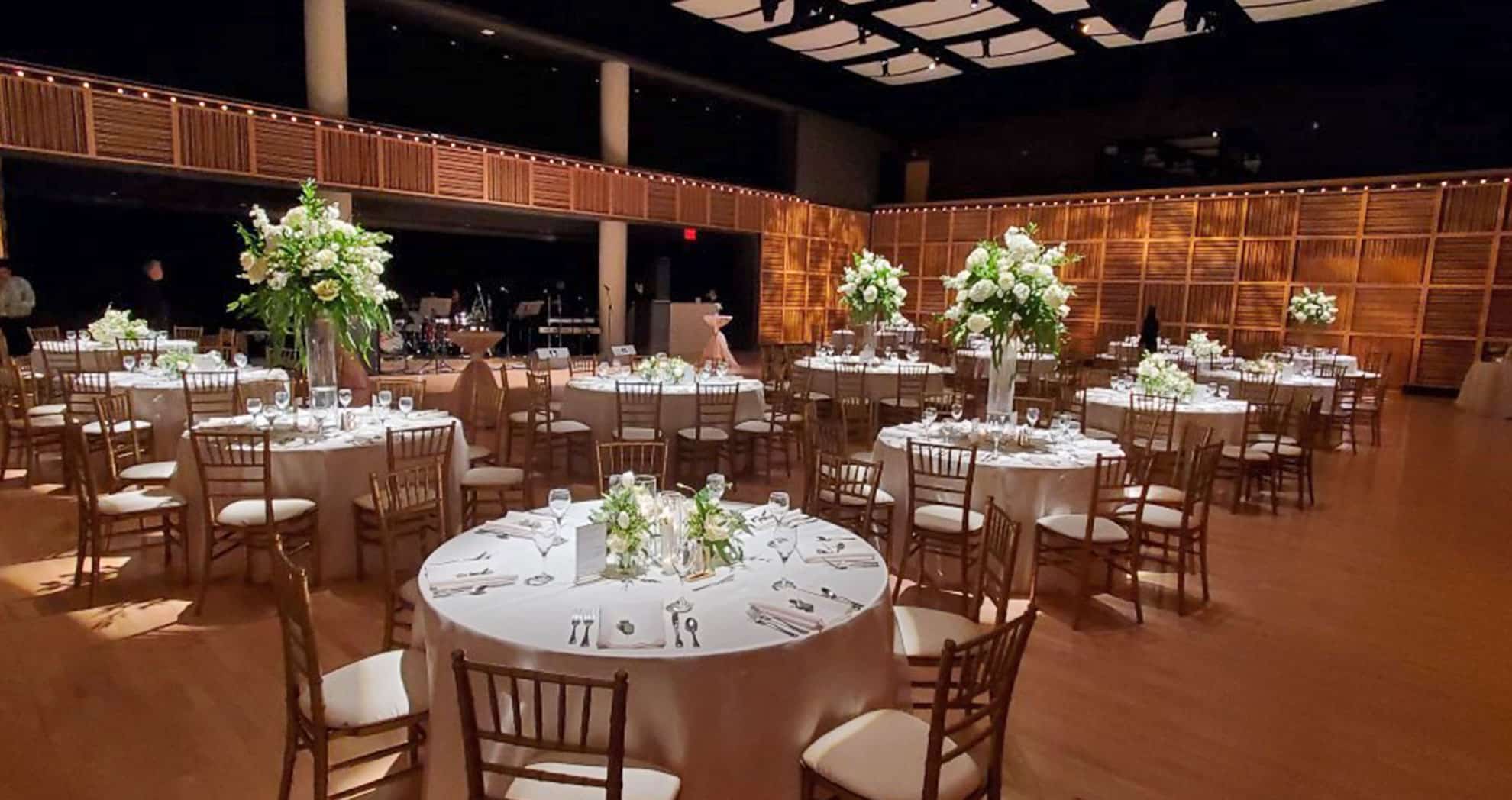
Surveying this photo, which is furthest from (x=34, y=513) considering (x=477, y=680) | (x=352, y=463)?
(x=477, y=680)

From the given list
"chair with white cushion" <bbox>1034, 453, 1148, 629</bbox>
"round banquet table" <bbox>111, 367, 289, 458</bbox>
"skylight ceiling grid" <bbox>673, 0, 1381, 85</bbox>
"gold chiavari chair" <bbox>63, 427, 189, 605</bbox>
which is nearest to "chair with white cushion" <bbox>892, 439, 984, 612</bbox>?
"chair with white cushion" <bbox>1034, 453, 1148, 629</bbox>

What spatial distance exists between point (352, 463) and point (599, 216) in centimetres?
1063

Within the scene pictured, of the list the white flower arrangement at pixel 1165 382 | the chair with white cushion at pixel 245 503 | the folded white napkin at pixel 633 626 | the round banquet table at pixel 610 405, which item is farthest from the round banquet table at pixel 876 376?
the folded white napkin at pixel 633 626

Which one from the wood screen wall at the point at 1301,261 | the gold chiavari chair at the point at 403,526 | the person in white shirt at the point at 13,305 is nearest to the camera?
the gold chiavari chair at the point at 403,526

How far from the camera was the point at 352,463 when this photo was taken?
4.64 m

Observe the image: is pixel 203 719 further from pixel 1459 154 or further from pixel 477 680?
pixel 1459 154

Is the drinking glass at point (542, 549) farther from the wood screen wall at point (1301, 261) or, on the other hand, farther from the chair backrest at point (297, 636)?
the wood screen wall at point (1301, 261)

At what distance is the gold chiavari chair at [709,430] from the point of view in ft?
22.4

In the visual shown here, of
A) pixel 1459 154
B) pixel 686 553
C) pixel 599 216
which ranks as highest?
pixel 1459 154

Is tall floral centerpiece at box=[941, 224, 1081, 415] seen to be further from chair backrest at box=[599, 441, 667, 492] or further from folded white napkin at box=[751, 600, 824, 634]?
folded white napkin at box=[751, 600, 824, 634]

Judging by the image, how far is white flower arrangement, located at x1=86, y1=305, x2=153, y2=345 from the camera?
7652 mm

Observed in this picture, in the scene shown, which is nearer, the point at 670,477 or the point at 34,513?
the point at 34,513

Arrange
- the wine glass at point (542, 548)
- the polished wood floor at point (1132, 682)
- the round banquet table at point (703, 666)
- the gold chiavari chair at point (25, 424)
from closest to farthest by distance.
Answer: the round banquet table at point (703, 666) < the wine glass at point (542, 548) < the polished wood floor at point (1132, 682) < the gold chiavari chair at point (25, 424)

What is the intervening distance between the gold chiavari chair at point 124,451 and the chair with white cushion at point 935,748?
432cm
